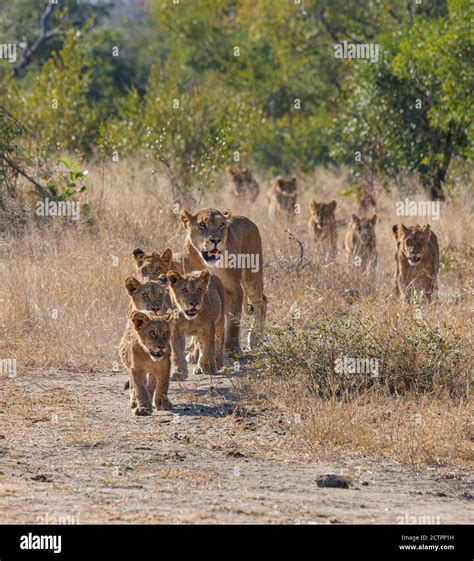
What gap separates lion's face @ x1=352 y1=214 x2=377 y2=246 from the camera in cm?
1438

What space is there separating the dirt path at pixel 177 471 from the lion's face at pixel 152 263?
1133 mm

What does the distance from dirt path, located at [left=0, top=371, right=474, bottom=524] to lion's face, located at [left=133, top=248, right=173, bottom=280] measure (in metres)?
1.13

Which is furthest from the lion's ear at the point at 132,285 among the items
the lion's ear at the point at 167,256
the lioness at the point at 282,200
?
the lioness at the point at 282,200

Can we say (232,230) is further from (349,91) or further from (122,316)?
(349,91)

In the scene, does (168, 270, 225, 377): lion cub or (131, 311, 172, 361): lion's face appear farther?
(168, 270, 225, 377): lion cub

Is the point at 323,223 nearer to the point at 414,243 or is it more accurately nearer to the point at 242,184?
the point at 414,243

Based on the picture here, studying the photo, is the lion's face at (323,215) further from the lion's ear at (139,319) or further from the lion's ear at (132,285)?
the lion's ear at (139,319)

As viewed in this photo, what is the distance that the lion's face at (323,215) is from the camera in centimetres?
1558
